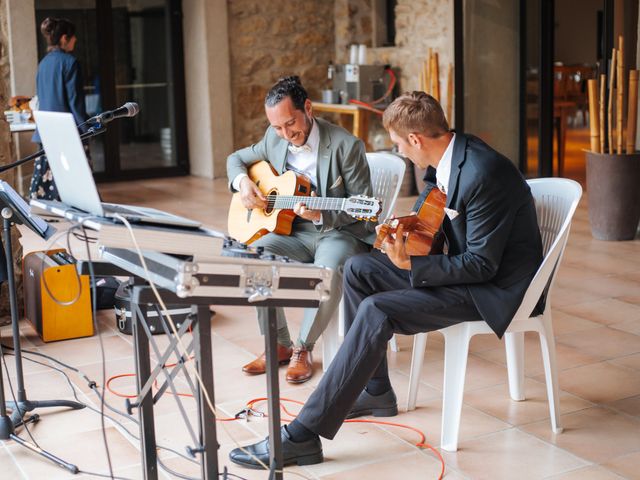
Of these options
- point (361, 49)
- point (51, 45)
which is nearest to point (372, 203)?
point (51, 45)

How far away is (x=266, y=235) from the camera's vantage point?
3818 mm

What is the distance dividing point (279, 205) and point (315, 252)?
0.24m

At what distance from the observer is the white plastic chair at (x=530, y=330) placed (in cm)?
296

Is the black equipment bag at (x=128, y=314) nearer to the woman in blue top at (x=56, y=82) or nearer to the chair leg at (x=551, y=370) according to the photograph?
the chair leg at (x=551, y=370)

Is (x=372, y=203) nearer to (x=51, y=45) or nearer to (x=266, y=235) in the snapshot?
(x=266, y=235)

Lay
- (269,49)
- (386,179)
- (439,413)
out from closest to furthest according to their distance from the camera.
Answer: (439,413)
(386,179)
(269,49)

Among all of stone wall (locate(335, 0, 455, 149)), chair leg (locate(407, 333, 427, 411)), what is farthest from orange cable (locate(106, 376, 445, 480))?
stone wall (locate(335, 0, 455, 149))

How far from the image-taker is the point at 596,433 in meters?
3.08

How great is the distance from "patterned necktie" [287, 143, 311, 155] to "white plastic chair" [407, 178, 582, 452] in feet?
3.05

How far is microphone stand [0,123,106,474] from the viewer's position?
2.99 m

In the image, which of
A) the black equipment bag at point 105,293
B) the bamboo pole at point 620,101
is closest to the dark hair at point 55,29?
the black equipment bag at point 105,293

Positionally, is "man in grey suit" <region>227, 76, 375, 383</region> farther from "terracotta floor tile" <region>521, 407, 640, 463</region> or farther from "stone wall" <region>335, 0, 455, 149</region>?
"stone wall" <region>335, 0, 455, 149</region>

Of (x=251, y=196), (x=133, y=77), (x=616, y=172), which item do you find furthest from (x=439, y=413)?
(x=133, y=77)

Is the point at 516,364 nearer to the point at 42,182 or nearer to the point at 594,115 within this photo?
the point at 594,115
